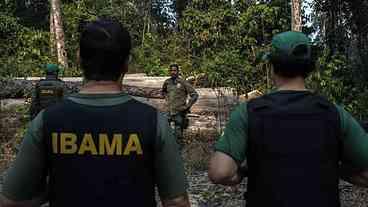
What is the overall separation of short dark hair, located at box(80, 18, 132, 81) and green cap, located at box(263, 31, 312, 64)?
0.64 metres

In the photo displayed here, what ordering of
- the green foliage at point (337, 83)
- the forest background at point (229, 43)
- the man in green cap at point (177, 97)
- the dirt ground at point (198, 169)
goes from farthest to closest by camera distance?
the man in green cap at point (177, 97) → the forest background at point (229, 43) → the green foliage at point (337, 83) → the dirt ground at point (198, 169)

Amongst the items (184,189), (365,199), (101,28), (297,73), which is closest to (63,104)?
(101,28)

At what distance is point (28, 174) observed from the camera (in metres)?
2.19

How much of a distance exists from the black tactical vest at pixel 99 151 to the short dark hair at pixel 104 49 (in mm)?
132

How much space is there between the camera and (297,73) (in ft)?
8.11

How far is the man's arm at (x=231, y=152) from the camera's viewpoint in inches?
93.5

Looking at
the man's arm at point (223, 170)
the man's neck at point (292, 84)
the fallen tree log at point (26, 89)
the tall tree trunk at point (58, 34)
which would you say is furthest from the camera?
the tall tree trunk at point (58, 34)

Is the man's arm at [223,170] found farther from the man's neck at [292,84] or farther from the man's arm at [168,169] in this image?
the man's neck at [292,84]

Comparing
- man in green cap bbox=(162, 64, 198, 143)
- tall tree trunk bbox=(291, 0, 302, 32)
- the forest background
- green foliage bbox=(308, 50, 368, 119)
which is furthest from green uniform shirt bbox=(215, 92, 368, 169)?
tall tree trunk bbox=(291, 0, 302, 32)

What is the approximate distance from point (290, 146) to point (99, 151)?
769 millimetres

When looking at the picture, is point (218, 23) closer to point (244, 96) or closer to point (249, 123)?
point (244, 96)

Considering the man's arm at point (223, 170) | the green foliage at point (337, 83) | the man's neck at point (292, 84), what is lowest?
the green foliage at point (337, 83)

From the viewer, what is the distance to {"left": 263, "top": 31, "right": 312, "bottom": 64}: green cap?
2459 mm

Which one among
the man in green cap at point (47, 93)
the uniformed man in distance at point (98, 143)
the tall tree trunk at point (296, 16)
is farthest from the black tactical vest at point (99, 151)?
the tall tree trunk at point (296, 16)
